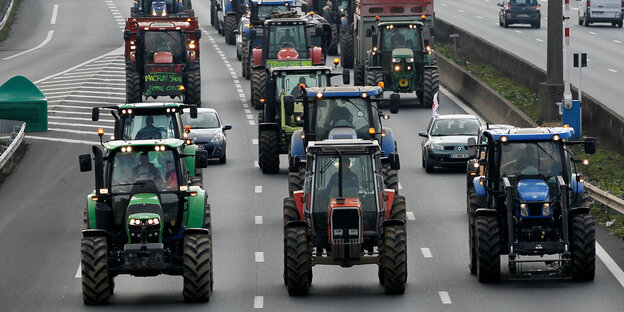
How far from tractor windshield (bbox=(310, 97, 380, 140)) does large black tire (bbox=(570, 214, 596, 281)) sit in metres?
8.14

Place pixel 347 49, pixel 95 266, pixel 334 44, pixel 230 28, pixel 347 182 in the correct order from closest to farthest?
pixel 95 266 → pixel 347 182 → pixel 347 49 → pixel 334 44 → pixel 230 28

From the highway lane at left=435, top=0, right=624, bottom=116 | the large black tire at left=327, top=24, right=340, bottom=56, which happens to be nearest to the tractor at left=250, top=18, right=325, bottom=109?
the highway lane at left=435, top=0, right=624, bottom=116

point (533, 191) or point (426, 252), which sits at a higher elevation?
point (533, 191)

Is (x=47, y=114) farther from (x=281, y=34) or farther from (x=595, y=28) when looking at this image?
(x=595, y=28)

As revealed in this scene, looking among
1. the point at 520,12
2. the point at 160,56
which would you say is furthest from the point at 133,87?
the point at 520,12

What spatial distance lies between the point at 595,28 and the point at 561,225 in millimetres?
54042

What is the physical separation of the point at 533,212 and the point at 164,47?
1045 inches

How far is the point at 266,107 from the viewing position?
39594 millimetres

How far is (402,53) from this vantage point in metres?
50.2

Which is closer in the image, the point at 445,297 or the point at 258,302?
the point at 258,302

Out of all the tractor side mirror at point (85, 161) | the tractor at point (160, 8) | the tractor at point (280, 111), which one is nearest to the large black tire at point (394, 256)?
the tractor side mirror at point (85, 161)

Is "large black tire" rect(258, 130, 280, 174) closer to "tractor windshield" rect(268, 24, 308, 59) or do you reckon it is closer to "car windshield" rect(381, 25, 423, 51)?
"tractor windshield" rect(268, 24, 308, 59)

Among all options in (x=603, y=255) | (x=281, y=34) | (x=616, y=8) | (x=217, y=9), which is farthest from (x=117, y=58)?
(x=603, y=255)

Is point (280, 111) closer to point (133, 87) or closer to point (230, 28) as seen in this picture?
point (133, 87)
